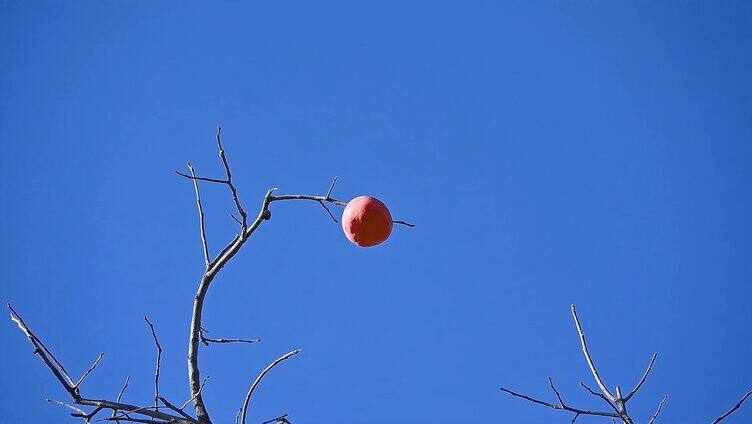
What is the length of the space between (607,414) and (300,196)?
146cm

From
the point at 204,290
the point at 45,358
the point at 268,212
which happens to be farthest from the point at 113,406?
the point at 268,212

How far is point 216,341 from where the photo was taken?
2604 millimetres

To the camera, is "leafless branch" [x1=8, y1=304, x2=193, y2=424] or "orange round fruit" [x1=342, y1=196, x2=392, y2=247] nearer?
"leafless branch" [x1=8, y1=304, x2=193, y2=424]

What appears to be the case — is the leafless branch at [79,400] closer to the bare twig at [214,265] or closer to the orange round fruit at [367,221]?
the bare twig at [214,265]

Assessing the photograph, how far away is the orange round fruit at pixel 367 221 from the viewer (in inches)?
112

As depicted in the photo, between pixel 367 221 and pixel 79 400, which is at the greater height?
pixel 367 221

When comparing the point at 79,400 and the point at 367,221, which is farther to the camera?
the point at 367,221

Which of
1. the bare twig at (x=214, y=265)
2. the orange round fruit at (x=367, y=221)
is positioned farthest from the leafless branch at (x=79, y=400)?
the orange round fruit at (x=367, y=221)

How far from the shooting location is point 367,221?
283cm

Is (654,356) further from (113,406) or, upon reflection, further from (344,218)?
(113,406)

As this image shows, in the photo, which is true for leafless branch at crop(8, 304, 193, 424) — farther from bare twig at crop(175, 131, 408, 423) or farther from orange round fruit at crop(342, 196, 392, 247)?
orange round fruit at crop(342, 196, 392, 247)

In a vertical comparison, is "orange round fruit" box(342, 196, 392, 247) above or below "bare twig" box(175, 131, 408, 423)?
above

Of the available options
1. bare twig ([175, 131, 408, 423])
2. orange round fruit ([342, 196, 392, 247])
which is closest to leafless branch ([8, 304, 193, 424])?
bare twig ([175, 131, 408, 423])

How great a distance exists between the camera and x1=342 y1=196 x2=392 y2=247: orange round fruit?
2834 mm
